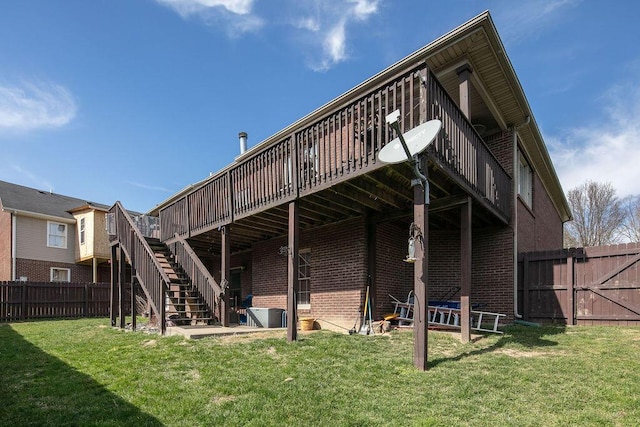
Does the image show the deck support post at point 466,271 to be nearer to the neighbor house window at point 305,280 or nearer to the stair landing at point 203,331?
the stair landing at point 203,331

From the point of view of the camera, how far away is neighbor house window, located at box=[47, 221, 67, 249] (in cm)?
2216

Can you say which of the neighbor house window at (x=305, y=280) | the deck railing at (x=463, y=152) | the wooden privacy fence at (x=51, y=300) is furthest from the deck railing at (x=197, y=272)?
the wooden privacy fence at (x=51, y=300)

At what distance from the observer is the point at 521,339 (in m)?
7.35

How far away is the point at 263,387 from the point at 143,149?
1153 centimetres

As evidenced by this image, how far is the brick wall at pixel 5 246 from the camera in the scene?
67.8 ft

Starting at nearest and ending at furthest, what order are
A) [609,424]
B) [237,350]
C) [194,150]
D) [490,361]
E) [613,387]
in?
[609,424]
[613,387]
[490,361]
[237,350]
[194,150]

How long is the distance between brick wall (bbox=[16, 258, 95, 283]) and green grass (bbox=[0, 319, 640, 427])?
16.4 metres

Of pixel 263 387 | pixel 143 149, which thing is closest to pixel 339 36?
pixel 143 149

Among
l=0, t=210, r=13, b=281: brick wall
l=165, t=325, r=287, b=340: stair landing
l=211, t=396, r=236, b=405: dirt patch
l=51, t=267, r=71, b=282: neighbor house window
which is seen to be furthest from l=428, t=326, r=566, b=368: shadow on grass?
A: l=51, t=267, r=71, b=282: neighbor house window

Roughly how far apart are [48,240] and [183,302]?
16366 mm

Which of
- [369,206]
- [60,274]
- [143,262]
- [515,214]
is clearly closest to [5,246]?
[60,274]

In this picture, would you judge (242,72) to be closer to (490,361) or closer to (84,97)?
(84,97)

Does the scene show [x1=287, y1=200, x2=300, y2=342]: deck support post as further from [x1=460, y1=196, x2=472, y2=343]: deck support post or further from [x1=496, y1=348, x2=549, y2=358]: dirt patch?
[x1=496, y1=348, x2=549, y2=358]: dirt patch

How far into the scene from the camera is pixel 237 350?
6527 mm
